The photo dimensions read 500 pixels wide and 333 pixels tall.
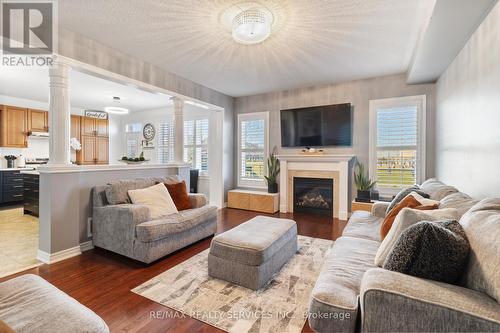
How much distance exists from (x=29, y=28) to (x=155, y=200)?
222cm

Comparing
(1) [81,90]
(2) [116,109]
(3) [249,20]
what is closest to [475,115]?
(3) [249,20]

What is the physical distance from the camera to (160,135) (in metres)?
7.02

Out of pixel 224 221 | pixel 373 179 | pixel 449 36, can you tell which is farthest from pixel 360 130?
pixel 224 221

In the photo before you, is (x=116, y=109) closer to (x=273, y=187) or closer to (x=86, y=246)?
(x=86, y=246)

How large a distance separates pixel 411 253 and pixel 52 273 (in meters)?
3.03

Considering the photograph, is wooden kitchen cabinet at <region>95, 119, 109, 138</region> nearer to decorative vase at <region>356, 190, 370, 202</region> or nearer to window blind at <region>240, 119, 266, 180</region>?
window blind at <region>240, 119, 266, 180</region>

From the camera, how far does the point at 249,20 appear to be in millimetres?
2246

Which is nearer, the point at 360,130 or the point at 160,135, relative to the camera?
the point at 360,130

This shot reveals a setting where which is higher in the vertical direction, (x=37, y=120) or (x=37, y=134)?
(x=37, y=120)

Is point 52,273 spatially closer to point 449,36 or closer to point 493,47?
point 493,47

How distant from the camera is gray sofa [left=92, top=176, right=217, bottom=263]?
2425mm

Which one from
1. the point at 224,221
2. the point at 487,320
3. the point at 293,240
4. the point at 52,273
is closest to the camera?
the point at 487,320

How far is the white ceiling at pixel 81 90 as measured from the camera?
13.5 ft

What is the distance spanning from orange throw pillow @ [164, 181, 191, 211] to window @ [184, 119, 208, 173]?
2.78 m
